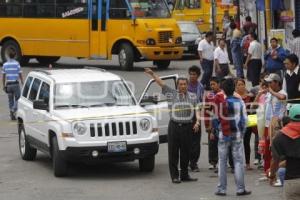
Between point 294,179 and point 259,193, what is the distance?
8.95ft

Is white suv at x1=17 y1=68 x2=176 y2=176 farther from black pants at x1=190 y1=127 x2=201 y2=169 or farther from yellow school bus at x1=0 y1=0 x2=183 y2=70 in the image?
yellow school bus at x1=0 y1=0 x2=183 y2=70

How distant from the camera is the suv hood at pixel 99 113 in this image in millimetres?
13277

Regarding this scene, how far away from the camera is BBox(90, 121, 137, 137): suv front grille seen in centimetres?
1311

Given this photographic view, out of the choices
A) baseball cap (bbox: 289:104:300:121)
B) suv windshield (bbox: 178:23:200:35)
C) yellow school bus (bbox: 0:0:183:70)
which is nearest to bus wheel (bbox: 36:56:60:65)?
yellow school bus (bbox: 0:0:183:70)

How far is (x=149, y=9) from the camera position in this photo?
30.3 meters

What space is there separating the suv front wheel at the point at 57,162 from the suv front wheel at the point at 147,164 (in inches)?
51.5

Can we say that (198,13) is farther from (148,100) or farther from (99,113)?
(99,113)

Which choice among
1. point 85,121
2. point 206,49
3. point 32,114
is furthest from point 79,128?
point 206,49

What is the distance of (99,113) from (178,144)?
1.54 meters

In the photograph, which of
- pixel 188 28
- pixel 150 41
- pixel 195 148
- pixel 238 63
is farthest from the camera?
pixel 188 28

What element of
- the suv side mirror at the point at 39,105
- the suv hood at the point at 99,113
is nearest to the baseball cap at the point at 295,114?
the suv hood at the point at 99,113

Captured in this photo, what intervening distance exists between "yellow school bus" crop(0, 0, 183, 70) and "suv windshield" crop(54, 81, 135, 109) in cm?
1505

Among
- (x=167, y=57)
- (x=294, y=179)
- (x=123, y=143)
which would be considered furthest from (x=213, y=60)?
(x=294, y=179)

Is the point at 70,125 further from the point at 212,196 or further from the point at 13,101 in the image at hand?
the point at 13,101
